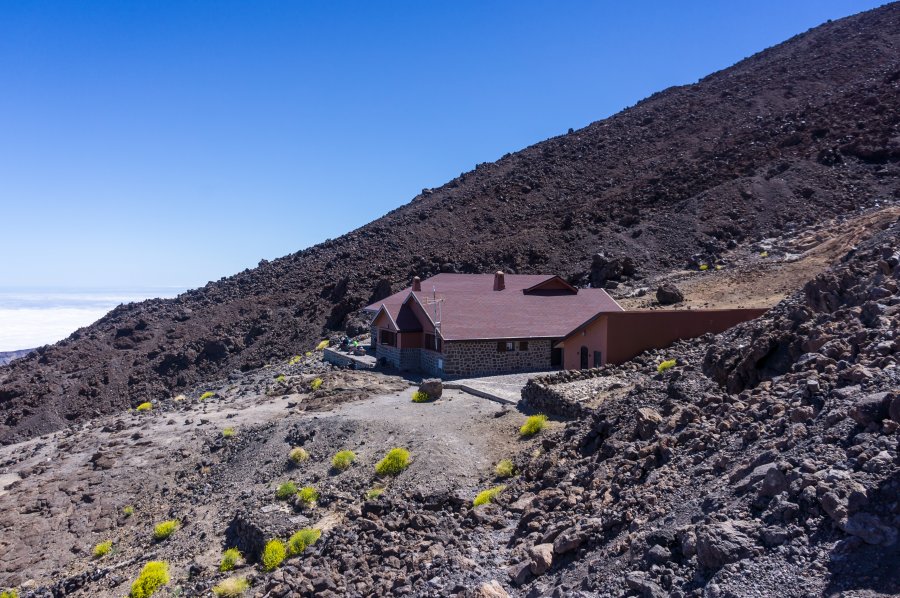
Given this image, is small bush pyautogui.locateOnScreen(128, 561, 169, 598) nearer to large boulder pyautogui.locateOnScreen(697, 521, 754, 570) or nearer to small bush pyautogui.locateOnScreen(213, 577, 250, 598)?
small bush pyautogui.locateOnScreen(213, 577, 250, 598)

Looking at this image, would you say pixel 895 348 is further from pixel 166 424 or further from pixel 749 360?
pixel 166 424

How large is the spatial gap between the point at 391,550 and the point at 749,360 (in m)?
6.83

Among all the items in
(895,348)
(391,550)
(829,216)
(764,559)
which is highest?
(829,216)

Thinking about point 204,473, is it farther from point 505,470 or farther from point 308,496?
point 505,470

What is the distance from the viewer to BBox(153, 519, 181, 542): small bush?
54.7ft

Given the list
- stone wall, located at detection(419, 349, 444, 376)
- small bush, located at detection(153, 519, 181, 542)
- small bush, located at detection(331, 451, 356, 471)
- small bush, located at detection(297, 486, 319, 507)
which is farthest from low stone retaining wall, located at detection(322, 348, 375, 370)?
small bush, located at detection(297, 486, 319, 507)

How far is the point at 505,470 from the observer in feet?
48.2

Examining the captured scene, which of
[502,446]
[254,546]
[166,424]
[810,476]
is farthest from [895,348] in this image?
[166,424]

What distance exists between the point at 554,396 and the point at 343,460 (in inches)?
228

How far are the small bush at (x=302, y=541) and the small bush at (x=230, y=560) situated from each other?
1353 millimetres

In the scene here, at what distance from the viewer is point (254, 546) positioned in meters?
14.5

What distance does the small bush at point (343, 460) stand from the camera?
56.9 feet

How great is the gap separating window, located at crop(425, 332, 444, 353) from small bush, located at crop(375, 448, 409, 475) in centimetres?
1250

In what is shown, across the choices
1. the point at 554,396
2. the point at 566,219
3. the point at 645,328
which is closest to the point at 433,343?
the point at 645,328
